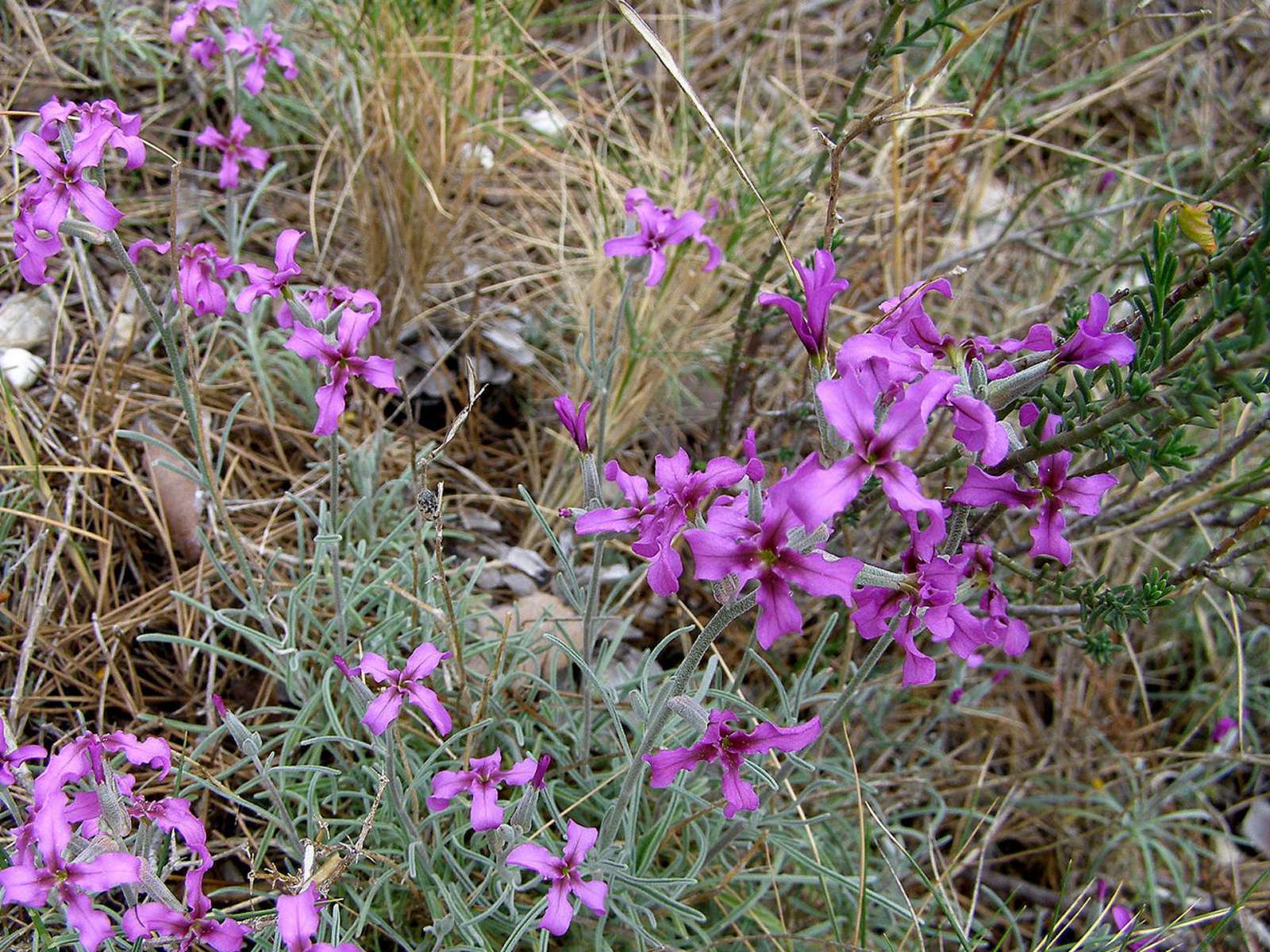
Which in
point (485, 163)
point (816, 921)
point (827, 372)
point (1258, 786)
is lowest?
point (1258, 786)

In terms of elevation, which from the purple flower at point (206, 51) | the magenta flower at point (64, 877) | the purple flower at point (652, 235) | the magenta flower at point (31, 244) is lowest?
the magenta flower at point (64, 877)

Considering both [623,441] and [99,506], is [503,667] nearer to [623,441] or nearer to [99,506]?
[623,441]

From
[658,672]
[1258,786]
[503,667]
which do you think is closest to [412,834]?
[503,667]

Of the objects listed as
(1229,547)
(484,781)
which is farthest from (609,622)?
(1229,547)

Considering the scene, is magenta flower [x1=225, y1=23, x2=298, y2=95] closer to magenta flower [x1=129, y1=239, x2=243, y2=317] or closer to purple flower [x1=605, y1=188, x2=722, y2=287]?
magenta flower [x1=129, y1=239, x2=243, y2=317]

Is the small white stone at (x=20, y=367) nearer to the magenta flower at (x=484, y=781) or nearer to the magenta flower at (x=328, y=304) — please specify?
the magenta flower at (x=328, y=304)

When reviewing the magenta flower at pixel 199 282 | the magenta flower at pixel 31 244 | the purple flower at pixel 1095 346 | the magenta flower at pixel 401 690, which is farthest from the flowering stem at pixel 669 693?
the magenta flower at pixel 31 244
